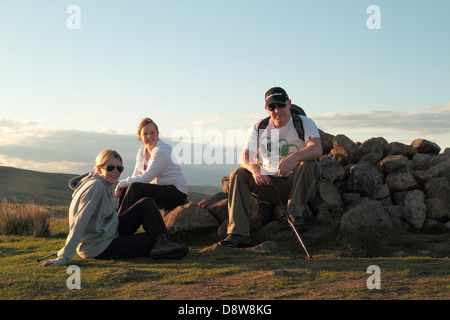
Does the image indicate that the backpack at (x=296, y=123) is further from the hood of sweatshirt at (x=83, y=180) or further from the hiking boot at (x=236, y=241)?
the hood of sweatshirt at (x=83, y=180)

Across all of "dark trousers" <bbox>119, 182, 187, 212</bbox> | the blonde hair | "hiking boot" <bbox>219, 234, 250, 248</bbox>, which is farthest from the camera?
"dark trousers" <bbox>119, 182, 187, 212</bbox>

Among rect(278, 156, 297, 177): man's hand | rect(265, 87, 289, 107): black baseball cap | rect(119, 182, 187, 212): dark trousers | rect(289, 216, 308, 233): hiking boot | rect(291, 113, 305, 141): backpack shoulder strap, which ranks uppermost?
rect(265, 87, 289, 107): black baseball cap

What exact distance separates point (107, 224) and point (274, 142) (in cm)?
311

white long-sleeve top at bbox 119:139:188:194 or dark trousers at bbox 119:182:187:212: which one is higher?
white long-sleeve top at bbox 119:139:188:194

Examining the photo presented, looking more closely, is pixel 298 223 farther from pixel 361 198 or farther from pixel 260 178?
pixel 361 198

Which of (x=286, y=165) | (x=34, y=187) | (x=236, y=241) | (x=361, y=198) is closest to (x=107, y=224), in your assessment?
(x=236, y=241)

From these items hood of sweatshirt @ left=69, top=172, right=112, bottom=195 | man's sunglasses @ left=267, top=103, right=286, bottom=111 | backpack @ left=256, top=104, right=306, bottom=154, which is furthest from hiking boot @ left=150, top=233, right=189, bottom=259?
man's sunglasses @ left=267, top=103, right=286, bottom=111

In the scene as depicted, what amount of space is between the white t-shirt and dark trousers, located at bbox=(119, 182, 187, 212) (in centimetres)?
171

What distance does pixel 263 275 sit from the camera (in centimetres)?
A: 518

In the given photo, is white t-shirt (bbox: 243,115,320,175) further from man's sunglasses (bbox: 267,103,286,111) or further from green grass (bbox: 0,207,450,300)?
green grass (bbox: 0,207,450,300)

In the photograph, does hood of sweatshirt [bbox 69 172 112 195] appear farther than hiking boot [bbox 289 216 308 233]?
No

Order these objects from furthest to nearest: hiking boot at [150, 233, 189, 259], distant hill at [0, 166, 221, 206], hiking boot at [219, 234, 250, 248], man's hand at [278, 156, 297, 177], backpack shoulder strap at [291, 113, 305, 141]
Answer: distant hill at [0, 166, 221, 206], backpack shoulder strap at [291, 113, 305, 141], hiking boot at [219, 234, 250, 248], man's hand at [278, 156, 297, 177], hiking boot at [150, 233, 189, 259]

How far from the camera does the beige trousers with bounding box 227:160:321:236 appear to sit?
7078 millimetres

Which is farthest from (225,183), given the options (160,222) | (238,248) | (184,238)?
(160,222)
